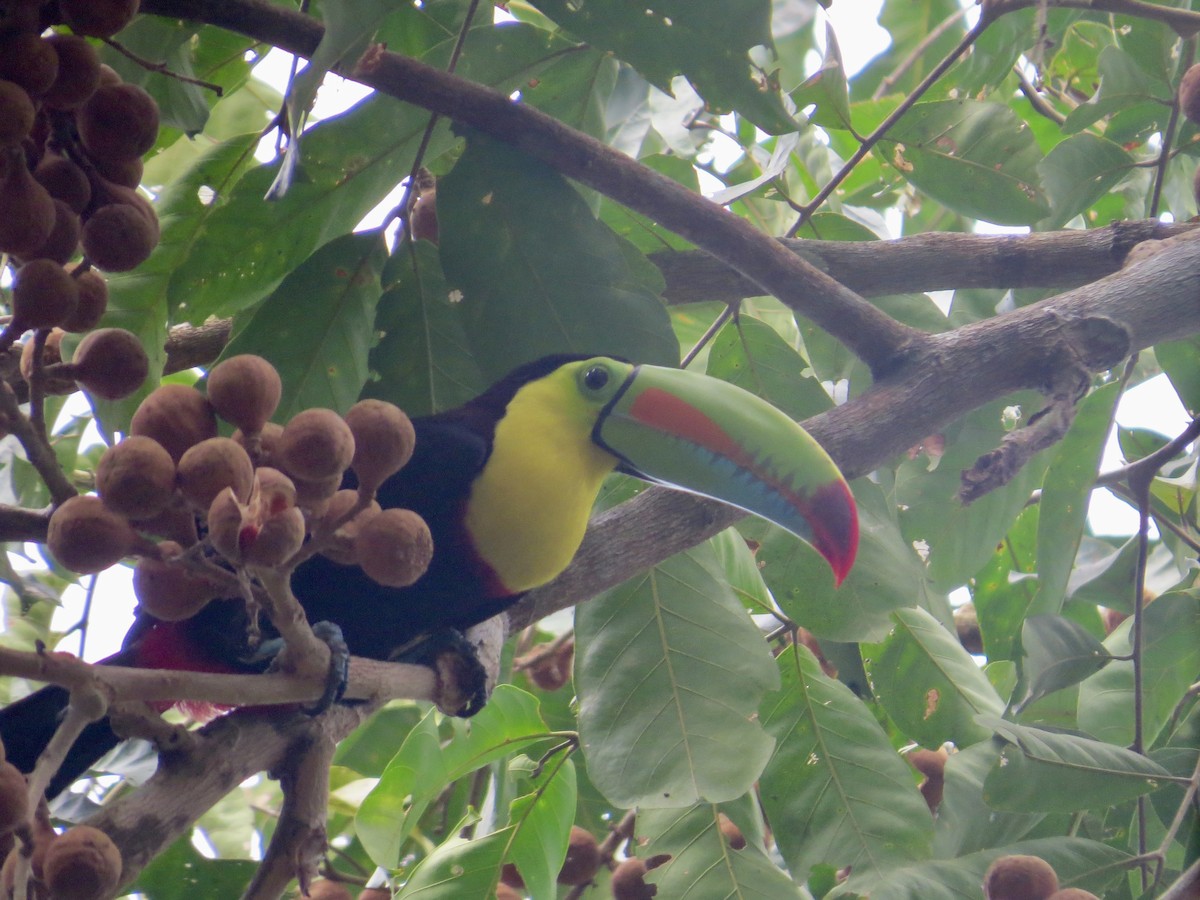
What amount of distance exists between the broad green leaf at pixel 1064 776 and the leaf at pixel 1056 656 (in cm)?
19

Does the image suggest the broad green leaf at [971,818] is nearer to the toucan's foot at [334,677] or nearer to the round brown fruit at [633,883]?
the round brown fruit at [633,883]

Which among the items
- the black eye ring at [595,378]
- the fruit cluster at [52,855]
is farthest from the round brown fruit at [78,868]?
the black eye ring at [595,378]

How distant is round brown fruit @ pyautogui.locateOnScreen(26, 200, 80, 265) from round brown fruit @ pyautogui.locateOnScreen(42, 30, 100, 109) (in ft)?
0.37

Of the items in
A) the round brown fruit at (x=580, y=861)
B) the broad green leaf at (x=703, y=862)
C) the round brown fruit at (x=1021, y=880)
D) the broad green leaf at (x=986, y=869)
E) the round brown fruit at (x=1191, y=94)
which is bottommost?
the round brown fruit at (x=580, y=861)

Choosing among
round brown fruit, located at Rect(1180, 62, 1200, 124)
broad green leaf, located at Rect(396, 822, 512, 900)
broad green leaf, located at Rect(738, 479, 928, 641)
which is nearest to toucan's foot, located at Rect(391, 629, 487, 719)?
broad green leaf, located at Rect(396, 822, 512, 900)

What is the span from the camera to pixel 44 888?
0.92m

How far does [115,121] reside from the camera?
1240 mm

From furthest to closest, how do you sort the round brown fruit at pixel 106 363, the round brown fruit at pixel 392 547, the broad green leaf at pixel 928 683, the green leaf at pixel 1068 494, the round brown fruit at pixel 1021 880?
the broad green leaf at pixel 928 683 < the green leaf at pixel 1068 494 < the round brown fruit at pixel 1021 880 < the round brown fruit at pixel 106 363 < the round brown fruit at pixel 392 547

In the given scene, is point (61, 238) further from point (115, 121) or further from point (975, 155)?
point (975, 155)

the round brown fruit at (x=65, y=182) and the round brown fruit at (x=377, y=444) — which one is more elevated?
the round brown fruit at (x=65, y=182)

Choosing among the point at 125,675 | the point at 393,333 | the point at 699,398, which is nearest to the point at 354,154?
the point at 393,333

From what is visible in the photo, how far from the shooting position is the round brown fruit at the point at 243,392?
0.99 meters

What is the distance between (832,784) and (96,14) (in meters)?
1.69

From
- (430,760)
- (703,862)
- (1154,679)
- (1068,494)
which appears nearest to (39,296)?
(430,760)
